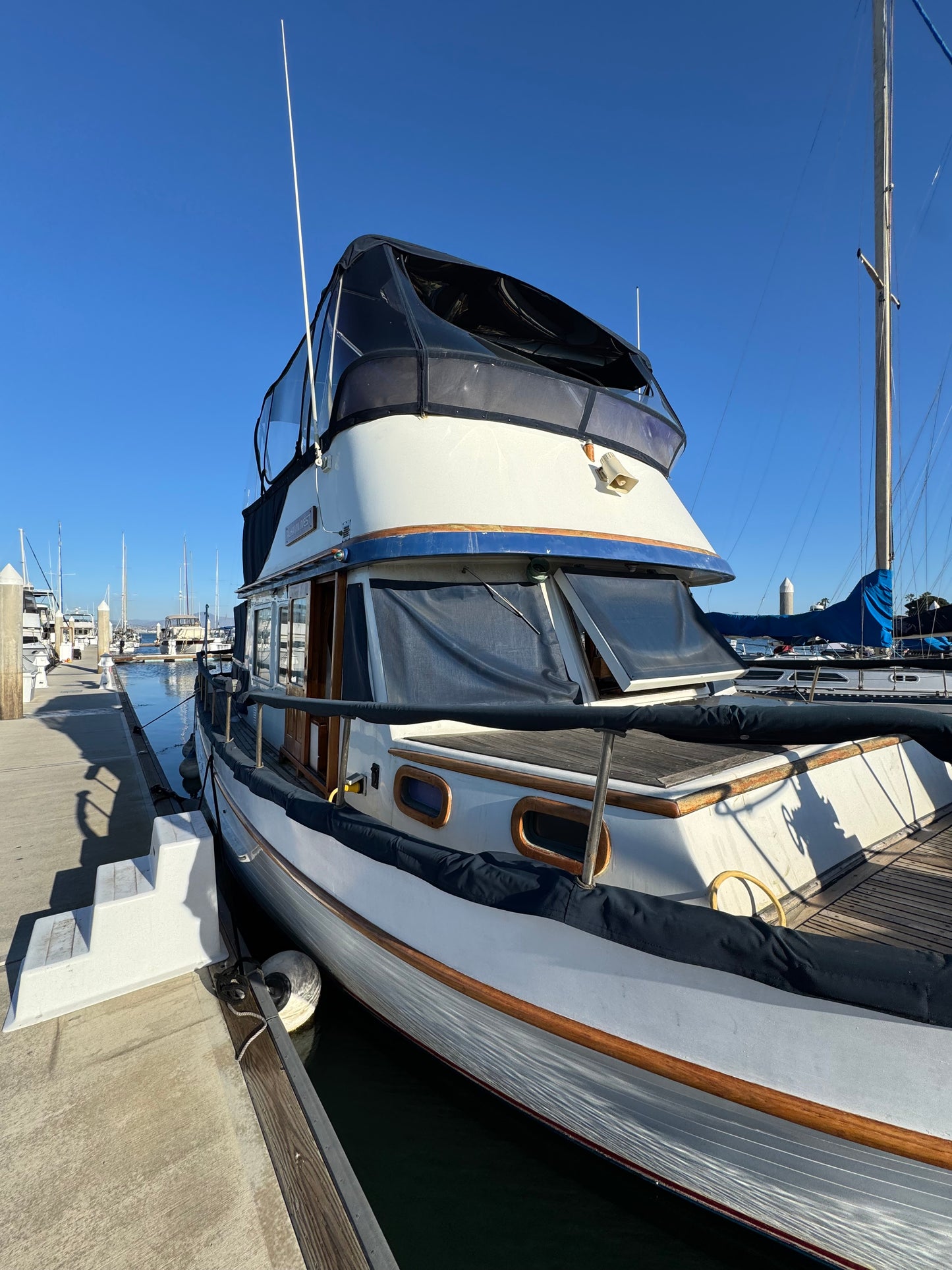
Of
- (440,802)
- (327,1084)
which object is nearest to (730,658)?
(440,802)

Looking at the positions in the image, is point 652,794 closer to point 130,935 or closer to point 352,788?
point 352,788

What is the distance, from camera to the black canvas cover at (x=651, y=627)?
4043 mm

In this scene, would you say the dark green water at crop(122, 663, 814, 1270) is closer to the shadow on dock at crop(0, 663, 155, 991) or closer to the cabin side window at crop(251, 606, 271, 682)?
the shadow on dock at crop(0, 663, 155, 991)

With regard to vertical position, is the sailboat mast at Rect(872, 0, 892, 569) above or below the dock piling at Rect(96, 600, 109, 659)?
above

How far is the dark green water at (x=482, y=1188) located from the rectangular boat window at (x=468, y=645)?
1998mm

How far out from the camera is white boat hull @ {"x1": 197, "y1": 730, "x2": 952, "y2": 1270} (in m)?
1.60

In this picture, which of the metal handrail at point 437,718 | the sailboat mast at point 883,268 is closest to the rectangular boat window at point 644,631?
the metal handrail at point 437,718

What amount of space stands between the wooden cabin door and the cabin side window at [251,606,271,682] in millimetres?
794

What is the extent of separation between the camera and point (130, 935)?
3613 millimetres

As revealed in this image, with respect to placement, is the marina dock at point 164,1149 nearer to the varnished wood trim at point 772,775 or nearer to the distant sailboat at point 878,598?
the varnished wood trim at point 772,775

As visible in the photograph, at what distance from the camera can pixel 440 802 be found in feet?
9.96

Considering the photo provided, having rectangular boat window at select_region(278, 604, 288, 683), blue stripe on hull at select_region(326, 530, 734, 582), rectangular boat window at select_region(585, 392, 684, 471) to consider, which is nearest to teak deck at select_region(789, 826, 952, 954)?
blue stripe on hull at select_region(326, 530, 734, 582)

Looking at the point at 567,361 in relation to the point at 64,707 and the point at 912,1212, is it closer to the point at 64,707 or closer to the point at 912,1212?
the point at 912,1212

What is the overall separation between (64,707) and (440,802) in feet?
56.5
